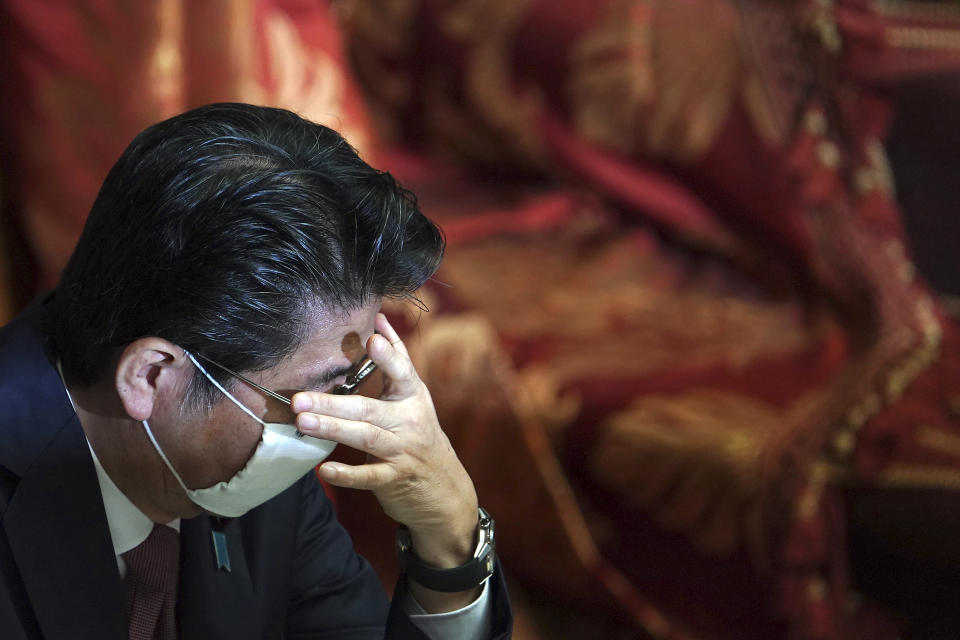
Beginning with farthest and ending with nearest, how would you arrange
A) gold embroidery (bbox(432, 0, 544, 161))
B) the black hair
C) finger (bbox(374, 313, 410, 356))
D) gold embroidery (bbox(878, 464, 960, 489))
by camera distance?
gold embroidery (bbox(432, 0, 544, 161)) < gold embroidery (bbox(878, 464, 960, 489)) < finger (bbox(374, 313, 410, 356)) < the black hair

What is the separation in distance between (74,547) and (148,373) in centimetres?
15

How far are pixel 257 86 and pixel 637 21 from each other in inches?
33.8

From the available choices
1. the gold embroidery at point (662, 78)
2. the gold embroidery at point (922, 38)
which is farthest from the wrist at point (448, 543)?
the gold embroidery at point (922, 38)

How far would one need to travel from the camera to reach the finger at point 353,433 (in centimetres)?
80

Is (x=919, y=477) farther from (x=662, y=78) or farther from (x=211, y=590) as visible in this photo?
(x=211, y=590)

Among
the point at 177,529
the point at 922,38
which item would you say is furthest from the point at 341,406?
the point at 922,38

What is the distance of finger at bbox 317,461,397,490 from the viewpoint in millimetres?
825

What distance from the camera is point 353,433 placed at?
0.83 meters

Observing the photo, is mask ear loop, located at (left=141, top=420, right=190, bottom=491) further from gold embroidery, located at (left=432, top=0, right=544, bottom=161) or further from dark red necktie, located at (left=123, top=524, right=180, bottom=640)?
gold embroidery, located at (left=432, top=0, right=544, bottom=161)

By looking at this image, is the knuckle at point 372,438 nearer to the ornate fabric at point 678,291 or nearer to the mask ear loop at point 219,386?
the mask ear loop at point 219,386

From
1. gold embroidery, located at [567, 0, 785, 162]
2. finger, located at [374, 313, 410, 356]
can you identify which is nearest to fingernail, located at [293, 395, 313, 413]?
finger, located at [374, 313, 410, 356]

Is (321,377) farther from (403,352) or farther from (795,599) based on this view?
(795,599)

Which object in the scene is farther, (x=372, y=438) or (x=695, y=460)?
(x=695, y=460)

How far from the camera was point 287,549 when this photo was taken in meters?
1.04
